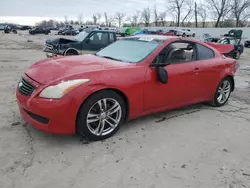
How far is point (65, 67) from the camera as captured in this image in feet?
11.4

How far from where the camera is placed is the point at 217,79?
4902 millimetres

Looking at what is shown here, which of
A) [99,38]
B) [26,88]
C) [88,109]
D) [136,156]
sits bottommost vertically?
[136,156]

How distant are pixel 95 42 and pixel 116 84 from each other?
26.5 ft

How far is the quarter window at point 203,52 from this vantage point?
15.2ft

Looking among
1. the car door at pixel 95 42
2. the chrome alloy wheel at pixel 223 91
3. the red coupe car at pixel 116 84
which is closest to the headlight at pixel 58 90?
the red coupe car at pixel 116 84

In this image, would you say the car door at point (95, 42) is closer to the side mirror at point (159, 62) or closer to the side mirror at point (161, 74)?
the side mirror at point (159, 62)

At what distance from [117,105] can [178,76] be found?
1.29 meters

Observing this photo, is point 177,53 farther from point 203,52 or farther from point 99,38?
point 99,38

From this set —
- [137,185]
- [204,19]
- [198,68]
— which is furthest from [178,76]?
[204,19]

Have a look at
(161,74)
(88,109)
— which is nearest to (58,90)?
(88,109)

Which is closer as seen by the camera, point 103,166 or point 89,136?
point 103,166

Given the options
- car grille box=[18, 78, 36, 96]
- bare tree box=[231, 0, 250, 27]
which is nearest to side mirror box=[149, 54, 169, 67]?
car grille box=[18, 78, 36, 96]

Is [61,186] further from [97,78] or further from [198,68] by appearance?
[198,68]

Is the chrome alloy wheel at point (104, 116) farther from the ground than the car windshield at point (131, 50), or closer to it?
closer to it
